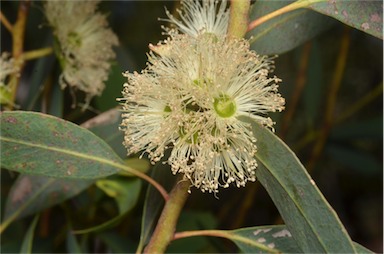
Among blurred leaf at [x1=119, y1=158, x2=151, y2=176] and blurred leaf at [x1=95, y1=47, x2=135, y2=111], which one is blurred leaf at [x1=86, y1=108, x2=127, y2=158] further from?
blurred leaf at [x1=95, y1=47, x2=135, y2=111]

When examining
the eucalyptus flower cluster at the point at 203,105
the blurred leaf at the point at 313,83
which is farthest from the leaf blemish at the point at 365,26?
the blurred leaf at the point at 313,83

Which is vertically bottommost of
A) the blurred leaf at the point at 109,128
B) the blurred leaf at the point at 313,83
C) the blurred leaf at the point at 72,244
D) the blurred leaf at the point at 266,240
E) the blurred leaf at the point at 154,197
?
the blurred leaf at the point at 266,240

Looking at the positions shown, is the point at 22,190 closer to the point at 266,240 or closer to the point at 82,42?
the point at 82,42

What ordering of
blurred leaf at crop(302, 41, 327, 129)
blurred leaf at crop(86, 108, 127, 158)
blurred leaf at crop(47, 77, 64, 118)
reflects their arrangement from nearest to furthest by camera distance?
1. blurred leaf at crop(86, 108, 127, 158)
2. blurred leaf at crop(47, 77, 64, 118)
3. blurred leaf at crop(302, 41, 327, 129)

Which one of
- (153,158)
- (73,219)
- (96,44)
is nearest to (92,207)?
(73,219)

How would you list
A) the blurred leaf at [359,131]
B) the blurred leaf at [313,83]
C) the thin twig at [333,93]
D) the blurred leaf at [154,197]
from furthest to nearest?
the blurred leaf at [359,131] → the blurred leaf at [313,83] → the thin twig at [333,93] → the blurred leaf at [154,197]

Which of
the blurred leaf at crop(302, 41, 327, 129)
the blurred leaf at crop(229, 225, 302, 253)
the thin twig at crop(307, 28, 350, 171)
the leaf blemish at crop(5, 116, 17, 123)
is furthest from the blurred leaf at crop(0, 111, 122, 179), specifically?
the blurred leaf at crop(302, 41, 327, 129)

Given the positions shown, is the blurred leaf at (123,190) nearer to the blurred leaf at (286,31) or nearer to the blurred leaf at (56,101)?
the blurred leaf at (56,101)
